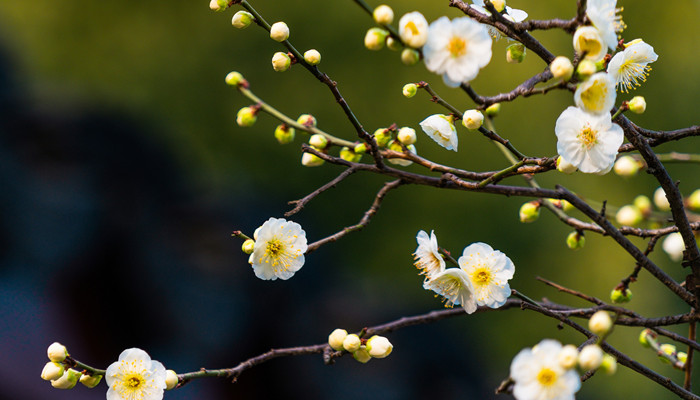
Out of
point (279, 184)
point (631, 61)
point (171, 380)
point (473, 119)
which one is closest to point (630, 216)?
point (631, 61)

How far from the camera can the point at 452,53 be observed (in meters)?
0.43

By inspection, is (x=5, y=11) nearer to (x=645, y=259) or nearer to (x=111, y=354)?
(x=111, y=354)

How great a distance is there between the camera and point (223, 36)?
2.57 meters

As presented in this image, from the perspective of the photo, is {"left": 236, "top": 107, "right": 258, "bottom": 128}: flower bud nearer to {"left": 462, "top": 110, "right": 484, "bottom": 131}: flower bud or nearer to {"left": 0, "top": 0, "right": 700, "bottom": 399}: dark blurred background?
{"left": 462, "top": 110, "right": 484, "bottom": 131}: flower bud

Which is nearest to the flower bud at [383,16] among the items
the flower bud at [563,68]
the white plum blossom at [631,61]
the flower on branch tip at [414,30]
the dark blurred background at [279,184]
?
the flower on branch tip at [414,30]

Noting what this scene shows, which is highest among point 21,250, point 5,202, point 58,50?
point 58,50

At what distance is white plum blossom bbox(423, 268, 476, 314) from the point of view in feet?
1.75

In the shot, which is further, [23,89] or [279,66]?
[23,89]

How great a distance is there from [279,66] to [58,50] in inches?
96.5

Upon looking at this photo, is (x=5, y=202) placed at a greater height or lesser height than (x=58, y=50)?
lesser

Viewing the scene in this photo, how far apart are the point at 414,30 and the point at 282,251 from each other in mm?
282

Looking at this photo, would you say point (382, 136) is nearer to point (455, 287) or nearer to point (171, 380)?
point (455, 287)

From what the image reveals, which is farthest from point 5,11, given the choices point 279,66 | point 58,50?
point 279,66

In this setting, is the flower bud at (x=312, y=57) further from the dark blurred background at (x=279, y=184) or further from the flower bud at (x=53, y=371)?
the dark blurred background at (x=279, y=184)
